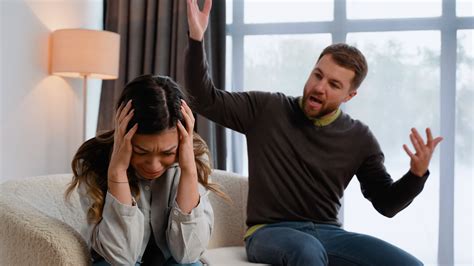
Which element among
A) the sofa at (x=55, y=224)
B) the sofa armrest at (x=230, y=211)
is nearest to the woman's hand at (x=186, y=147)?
the sofa at (x=55, y=224)

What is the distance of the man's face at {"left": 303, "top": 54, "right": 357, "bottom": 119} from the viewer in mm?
2139

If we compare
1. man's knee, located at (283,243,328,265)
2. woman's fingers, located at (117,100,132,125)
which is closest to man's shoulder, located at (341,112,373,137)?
man's knee, located at (283,243,328,265)

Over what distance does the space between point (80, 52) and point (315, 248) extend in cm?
183

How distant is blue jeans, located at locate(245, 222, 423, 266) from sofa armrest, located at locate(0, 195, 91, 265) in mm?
644

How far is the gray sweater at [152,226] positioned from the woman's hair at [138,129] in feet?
0.11

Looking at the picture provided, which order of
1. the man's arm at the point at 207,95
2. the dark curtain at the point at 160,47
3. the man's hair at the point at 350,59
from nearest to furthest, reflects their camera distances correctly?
the man's arm at the point at 207,95 < the man's hair at the point at 350,59 < the dark curtain at the point at 160,47

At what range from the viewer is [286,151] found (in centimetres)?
216

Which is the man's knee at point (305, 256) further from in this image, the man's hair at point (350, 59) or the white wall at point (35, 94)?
the white wall at point (35, 94)

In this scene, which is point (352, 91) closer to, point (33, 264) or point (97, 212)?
point (97, 212)

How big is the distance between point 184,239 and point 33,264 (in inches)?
14.5

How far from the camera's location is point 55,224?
1452 millimetres

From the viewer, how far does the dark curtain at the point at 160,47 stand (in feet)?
12.0

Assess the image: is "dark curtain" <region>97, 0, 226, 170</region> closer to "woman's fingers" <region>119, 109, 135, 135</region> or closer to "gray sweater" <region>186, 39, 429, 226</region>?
"gray sweater" <region>186, 39, 429, 226</region>

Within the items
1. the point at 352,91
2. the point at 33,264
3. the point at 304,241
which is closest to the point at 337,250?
the point at 304,241
